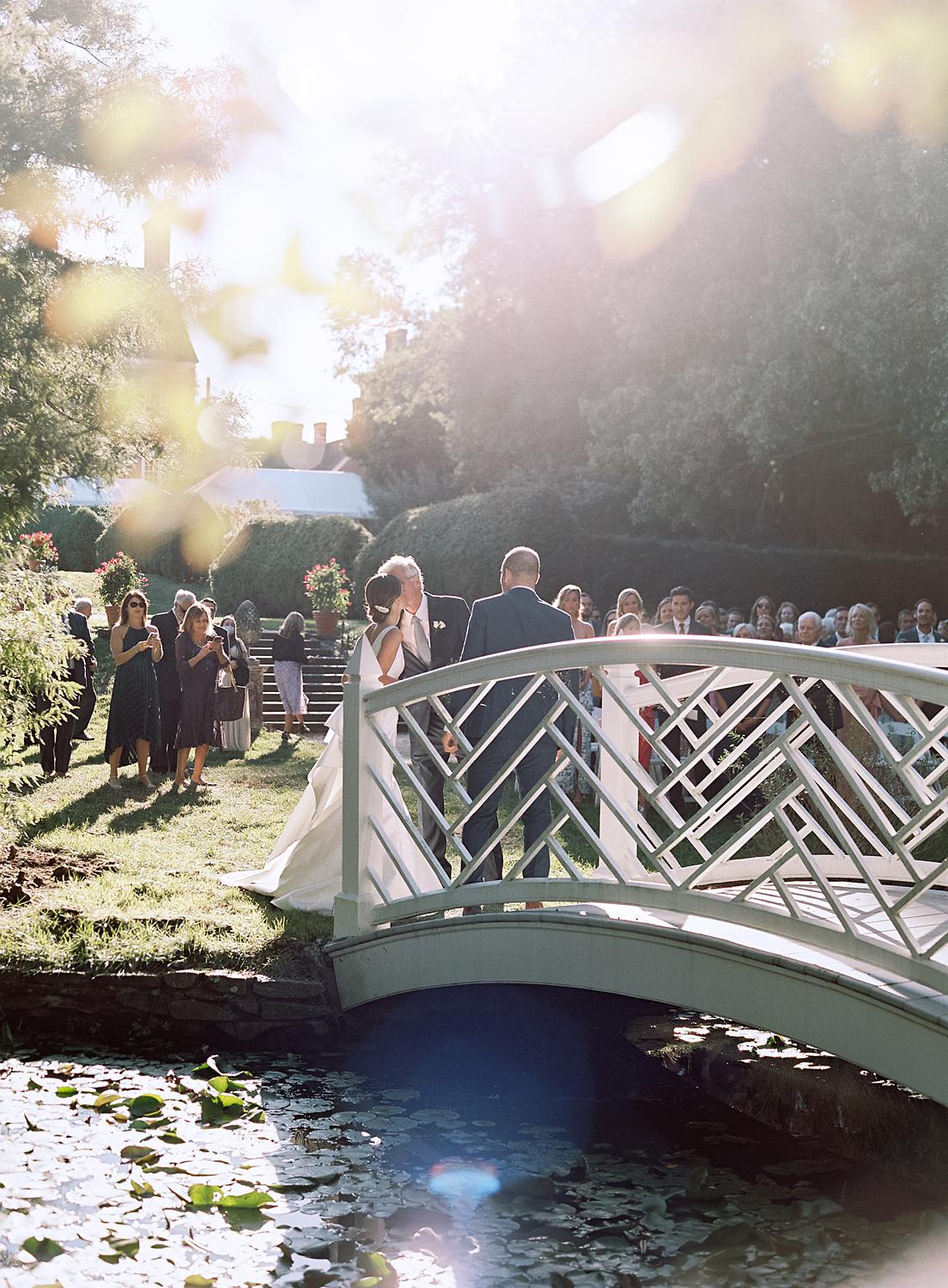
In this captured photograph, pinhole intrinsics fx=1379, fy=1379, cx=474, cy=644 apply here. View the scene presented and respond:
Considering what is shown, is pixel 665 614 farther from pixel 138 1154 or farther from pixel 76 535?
pixel 76 535

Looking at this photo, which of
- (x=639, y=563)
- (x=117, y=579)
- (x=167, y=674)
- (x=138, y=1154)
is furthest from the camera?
(x=117, y=579)

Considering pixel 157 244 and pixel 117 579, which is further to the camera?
pixel 117 579

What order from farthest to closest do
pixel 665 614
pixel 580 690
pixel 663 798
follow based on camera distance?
pixel 665 614 < pixel 580 690 < pixel 663 798

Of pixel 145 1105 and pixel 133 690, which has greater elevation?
pixel 133 690

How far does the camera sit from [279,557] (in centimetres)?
3056

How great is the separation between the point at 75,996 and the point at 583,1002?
2.64 m

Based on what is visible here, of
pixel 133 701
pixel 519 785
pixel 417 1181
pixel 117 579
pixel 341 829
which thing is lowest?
pixel 417 1181

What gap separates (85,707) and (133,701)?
3134 mm

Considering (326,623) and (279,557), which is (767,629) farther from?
(279,557)

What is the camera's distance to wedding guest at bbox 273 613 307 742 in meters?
17.6

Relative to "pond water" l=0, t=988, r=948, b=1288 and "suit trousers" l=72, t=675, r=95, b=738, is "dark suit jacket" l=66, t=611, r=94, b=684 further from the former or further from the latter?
"pond water" l=0, t=988, r=948, b=1288

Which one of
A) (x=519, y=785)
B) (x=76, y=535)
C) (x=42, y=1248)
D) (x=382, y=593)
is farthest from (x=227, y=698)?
(x=76, y=535)

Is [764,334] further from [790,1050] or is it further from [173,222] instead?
[790,1050]

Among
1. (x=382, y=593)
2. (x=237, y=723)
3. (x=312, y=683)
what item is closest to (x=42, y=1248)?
(x=382, y=593)
